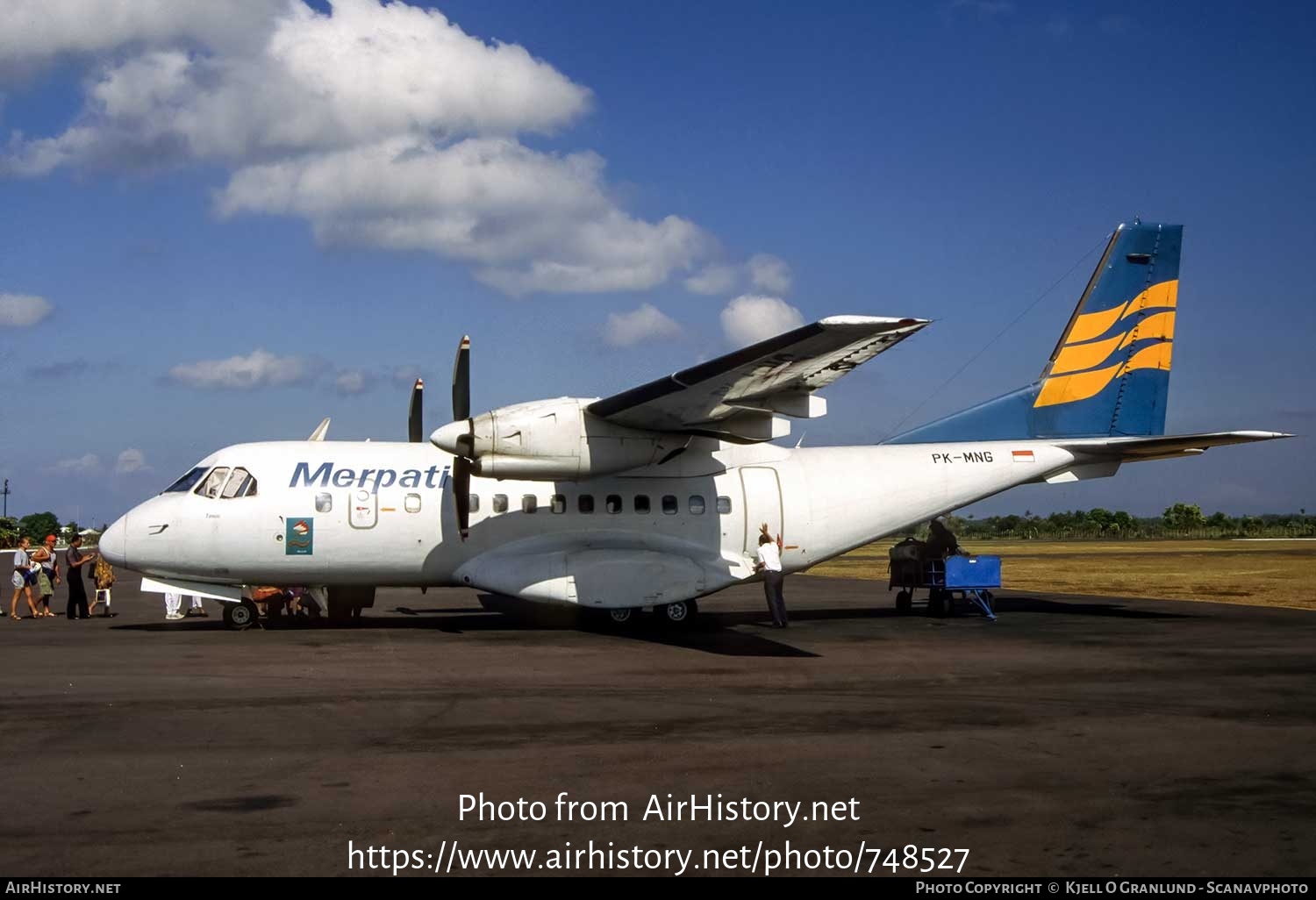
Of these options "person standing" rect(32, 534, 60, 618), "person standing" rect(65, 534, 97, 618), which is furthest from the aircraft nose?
"person standing" rect(32, 534, 60, 618)

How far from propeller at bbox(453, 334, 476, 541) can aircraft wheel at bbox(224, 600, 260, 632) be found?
12.8 feet

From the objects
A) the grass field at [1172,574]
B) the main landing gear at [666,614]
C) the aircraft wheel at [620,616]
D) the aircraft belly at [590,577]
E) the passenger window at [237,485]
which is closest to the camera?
the aircraft belly at [590,577]

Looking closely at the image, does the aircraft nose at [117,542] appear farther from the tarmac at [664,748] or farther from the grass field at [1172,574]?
the grass field at [1172,574]

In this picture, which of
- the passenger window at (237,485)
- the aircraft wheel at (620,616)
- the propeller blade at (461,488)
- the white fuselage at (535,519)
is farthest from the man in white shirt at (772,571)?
the passenger window at (237,485)

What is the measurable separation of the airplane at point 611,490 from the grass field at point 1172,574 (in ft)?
23.6

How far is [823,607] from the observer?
23.1m

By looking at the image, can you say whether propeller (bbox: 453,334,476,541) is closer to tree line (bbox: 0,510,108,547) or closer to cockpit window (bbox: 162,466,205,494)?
cockpit window (bbox: 162,466,205,494)

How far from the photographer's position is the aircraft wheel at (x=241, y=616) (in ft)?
59.1

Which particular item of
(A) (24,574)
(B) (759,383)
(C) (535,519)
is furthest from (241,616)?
(B) (759,383)

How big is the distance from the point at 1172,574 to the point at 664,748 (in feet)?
102

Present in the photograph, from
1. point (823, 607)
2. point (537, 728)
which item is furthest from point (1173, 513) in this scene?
point (537, 728)

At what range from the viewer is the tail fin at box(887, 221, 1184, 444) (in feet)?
65.9

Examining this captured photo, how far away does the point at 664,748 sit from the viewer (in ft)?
27.4
